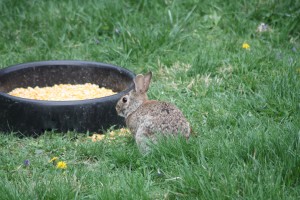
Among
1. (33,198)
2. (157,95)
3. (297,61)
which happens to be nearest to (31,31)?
(157,95)

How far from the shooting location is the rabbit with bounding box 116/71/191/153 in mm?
4457

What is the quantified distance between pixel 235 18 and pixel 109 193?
414 cm

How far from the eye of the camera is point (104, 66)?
19.7ft

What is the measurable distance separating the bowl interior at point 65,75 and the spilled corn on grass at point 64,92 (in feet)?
0.20

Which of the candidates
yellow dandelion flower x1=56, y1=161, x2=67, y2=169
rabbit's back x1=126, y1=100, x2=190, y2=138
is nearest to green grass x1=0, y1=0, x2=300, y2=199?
yellow dandelion flower x1=56, y1=161, x2=67, y2=169

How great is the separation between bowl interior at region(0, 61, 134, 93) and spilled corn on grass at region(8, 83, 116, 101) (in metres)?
0.06

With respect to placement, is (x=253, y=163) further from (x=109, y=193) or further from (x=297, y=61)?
(x=297, y=61)

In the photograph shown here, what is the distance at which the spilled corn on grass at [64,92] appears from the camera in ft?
19.0

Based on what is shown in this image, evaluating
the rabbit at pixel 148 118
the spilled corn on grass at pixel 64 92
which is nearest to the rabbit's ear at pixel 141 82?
the rabbit at pixel 148 118

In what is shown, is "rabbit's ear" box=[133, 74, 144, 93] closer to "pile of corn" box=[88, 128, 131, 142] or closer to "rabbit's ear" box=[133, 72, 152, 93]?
"rabbit's ear" box=[133, 72, 152, 93]

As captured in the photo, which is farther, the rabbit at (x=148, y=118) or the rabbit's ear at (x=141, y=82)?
the rabbit's ear at (x=141, y=82)

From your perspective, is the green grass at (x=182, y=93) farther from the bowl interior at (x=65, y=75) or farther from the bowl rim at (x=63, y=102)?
the bowl interior at (x=65, y=75)

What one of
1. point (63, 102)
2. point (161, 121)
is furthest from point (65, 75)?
point (161, 121)

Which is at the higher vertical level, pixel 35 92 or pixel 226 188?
pixel 226 188
